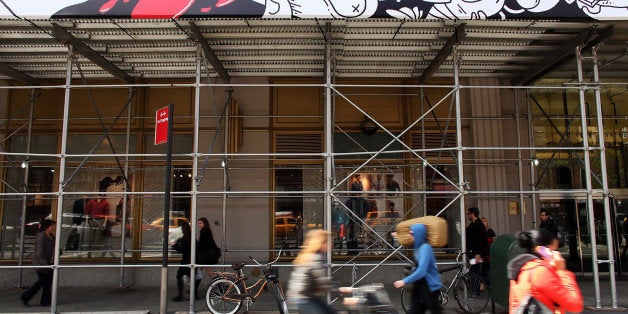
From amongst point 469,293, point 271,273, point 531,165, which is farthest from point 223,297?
point 531,165

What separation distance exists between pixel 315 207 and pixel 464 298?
388cm

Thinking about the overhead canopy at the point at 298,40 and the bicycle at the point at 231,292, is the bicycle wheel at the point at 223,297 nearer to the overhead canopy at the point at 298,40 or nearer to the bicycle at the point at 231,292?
the bicycle at the point at 231,292

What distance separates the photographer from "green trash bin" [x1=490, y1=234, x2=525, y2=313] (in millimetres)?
7220

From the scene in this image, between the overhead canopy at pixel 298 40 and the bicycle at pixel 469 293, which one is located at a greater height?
the overhead canopy at pixel 298 40

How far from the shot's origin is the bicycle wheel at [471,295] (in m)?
7.96

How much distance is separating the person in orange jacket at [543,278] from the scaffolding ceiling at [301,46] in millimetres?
4596

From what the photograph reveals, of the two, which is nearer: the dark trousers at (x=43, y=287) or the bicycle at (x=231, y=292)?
the bicycle at (x=231, y=292)

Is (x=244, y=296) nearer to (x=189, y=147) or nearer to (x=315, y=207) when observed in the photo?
(x=315, y=207)

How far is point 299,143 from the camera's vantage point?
10.9 m

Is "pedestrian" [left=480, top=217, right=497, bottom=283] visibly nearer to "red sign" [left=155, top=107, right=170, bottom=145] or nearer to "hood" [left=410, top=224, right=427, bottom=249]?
"hood" [left=410, top=224, right=427, bottom=249]

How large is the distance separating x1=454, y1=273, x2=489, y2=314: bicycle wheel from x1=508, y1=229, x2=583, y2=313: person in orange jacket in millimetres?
4102

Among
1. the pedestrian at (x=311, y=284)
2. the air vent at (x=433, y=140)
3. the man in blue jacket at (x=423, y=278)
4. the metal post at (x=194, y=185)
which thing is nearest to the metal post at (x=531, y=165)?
the air vent at (x=433, y=140)

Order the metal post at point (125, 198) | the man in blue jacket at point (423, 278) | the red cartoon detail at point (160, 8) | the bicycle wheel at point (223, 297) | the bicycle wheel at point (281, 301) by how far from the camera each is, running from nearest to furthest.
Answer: the man in blue jacket at point (423, 278), the red cartoon detail at point (160, 8), the bicycle wheel at point (281, 301), the bicycle wheel at point (223, 297), the metal post at point (125, 198)

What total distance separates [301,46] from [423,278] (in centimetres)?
494
